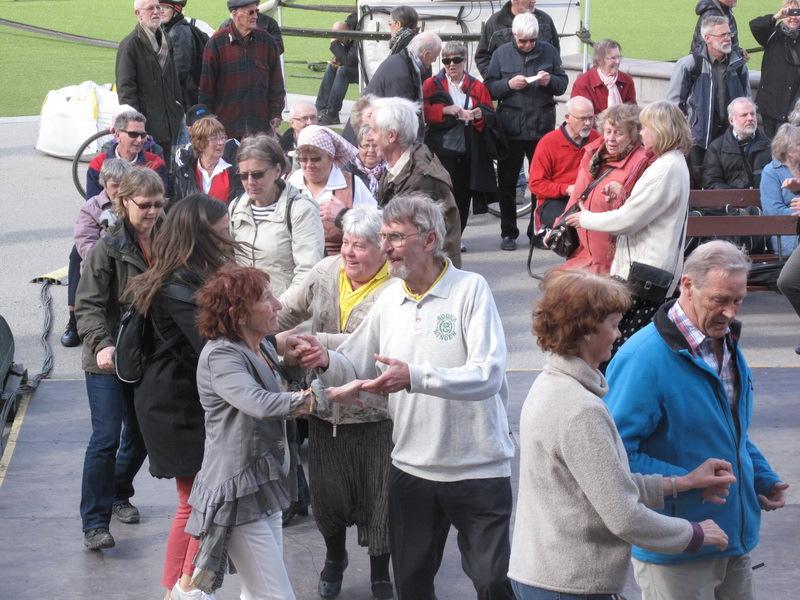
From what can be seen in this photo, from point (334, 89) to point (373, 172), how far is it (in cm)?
1074

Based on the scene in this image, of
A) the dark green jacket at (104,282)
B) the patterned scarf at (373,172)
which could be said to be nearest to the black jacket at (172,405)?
the dark green jacket at (104,282)

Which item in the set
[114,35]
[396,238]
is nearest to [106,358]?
[396,238]

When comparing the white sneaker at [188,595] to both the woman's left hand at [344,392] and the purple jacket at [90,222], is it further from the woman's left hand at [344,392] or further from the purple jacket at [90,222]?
the purple jacket at [90,222]

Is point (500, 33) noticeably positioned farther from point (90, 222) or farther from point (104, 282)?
point (104, 282)

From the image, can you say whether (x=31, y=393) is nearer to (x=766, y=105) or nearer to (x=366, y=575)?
(x=366, y=575)

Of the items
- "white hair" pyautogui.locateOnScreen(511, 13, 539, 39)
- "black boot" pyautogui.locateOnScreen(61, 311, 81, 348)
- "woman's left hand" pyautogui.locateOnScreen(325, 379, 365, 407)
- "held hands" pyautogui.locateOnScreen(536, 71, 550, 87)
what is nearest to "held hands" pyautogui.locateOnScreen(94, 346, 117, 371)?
"woman's left hand" pyautogui.locateOnScreen(325, 379, 365, 407)

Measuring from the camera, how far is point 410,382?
439 cm

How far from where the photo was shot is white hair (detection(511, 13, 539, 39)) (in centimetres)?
1181

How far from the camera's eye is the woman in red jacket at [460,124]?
445 inches

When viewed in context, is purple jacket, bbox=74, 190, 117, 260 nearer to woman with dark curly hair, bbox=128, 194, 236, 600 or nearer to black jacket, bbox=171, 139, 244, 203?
black jacket, bbox=171, 139, 244, 203

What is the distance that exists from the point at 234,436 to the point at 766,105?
9.72m

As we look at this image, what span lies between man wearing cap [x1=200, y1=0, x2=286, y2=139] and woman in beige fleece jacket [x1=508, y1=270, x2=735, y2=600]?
27.0ft

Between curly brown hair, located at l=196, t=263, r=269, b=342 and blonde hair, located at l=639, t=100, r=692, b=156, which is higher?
blonde hair, located at l=639, t=100, r=692, b=156

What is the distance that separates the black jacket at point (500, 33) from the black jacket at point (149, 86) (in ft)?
10.3
